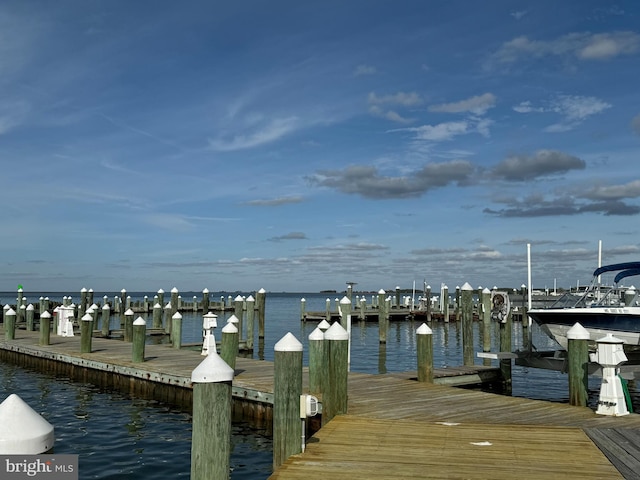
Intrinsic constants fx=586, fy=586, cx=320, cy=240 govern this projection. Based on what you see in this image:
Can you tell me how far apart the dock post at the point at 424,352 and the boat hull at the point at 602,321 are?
277 inches

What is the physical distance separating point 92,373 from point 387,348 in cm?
1830

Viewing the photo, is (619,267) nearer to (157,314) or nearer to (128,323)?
(128,323)

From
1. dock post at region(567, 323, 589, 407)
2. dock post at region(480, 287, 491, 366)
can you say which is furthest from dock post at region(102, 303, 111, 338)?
dock post at region(567, 323, 589, 407)

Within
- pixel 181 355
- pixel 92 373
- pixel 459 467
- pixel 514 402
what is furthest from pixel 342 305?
pixel 459 467

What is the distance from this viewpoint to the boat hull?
1761 cm

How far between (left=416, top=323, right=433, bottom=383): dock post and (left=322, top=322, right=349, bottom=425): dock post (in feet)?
12.1

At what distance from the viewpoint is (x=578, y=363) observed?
9.82m

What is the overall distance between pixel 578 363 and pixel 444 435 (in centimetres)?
353

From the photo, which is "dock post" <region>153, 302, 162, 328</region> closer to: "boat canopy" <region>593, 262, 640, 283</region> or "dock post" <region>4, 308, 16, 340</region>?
"dock post" <region>4, 308, 16, 340</region>

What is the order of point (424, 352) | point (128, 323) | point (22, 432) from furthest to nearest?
point (128, 323) → point (424, 352) → point (22, 432)

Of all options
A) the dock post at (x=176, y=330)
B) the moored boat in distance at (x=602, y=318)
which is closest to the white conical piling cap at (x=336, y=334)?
the moored boat in distance at (x=602, y=318)

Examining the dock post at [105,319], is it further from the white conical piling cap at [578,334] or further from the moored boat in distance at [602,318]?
the white conical piling cap at [578,334]

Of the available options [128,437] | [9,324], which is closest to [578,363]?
[128,437]

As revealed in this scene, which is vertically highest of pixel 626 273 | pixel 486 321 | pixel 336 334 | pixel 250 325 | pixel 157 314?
pixel 626 273
